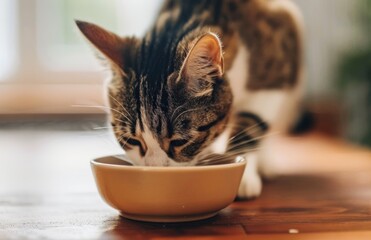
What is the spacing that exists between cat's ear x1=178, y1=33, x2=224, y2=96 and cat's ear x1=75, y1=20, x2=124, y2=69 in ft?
0.57

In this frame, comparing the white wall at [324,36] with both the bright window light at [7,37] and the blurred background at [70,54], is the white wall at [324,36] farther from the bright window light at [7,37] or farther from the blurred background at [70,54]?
→ the bright window light at [7,37]

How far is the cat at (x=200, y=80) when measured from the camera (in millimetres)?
1001

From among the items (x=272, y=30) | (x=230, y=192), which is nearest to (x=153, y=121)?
(x=230, y=192)

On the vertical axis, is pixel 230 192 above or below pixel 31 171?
above

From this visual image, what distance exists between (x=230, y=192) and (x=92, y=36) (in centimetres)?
40

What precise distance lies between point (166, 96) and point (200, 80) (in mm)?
69

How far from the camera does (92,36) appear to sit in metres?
1.06

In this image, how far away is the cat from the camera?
100 cm

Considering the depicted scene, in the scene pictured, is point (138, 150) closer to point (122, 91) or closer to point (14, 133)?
point (122, 91)

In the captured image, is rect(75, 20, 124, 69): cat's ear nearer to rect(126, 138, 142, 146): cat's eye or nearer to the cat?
the cat

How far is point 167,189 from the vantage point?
0.89 metres

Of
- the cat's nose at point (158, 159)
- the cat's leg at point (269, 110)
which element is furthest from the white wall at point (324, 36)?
the cat's nose at point (158, 159)

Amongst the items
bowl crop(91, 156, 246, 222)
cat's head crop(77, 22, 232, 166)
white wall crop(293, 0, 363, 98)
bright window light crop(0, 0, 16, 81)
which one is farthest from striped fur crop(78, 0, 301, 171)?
bright window light crop(0, 0, 16, 81)

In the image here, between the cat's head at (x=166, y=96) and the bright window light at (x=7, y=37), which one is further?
the bright window light at (x=7, y=37)
